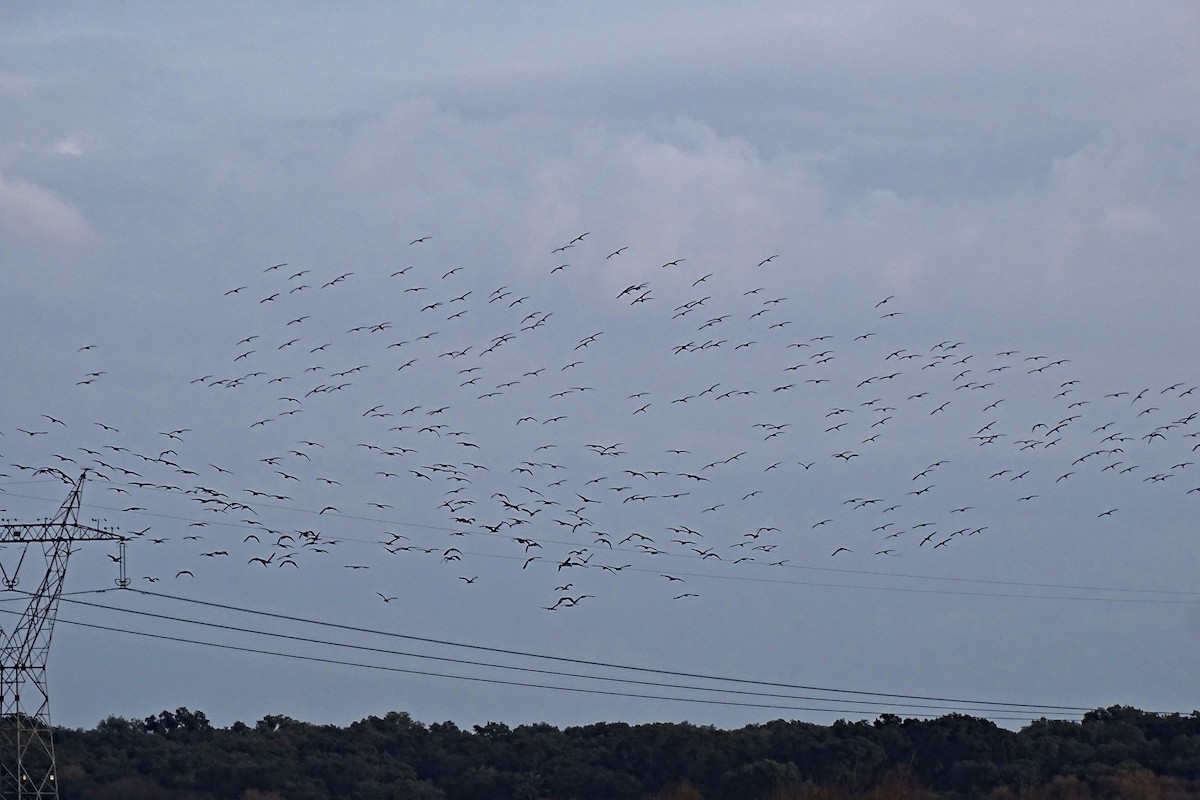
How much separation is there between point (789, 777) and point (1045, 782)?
8675 millimetres

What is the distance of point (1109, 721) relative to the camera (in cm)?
6906

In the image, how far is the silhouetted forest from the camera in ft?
186

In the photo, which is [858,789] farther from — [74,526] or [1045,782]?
[74,526]

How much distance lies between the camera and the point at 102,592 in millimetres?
52469

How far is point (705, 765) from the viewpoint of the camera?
61188 mm

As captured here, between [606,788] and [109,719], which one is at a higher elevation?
[109,719]

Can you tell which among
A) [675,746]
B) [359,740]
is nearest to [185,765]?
[359,740]

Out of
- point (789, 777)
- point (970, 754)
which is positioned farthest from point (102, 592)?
point (970, 754)

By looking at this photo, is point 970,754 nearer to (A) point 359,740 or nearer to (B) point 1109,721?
(B) point 1109,721

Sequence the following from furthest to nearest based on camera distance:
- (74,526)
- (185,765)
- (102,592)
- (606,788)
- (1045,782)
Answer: (185,765) < (606,788) < (1045,782) < (102,592) < (74,526)

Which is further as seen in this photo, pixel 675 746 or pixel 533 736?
pixel 533 736

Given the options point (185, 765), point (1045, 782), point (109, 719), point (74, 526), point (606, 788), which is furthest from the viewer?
point (109, 719)

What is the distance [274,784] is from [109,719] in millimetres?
26326

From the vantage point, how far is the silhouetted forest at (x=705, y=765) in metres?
56.8
